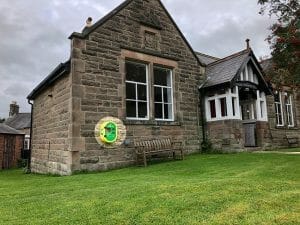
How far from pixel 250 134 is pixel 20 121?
33.3 m

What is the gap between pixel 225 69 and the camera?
48.5 ft

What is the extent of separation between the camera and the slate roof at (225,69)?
45.5 feet

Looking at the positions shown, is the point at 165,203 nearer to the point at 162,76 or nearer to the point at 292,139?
the point at 162,76

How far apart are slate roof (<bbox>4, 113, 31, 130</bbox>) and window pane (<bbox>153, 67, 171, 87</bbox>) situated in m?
28.6

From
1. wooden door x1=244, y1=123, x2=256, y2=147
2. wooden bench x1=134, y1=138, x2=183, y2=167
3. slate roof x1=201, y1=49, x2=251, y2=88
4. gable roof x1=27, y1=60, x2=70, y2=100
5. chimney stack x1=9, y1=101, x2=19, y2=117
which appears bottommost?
wooden bench x1=134, y1=138, x2=183, y2=167

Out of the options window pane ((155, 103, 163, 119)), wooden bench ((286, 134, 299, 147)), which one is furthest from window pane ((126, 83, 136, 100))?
wooden bench ((286, 134, 299, 147))

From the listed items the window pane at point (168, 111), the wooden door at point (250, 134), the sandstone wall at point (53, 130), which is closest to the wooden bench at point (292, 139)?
the wooden door at point (250, 134)

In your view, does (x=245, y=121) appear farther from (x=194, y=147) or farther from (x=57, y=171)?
(x=57, y=171)

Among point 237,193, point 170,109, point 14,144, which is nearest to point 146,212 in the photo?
point 237,193

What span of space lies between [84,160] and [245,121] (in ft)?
30.6

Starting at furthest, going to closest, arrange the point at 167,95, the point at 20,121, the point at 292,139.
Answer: the point at 20,121 < the point at 292,139 < the point at 167,95

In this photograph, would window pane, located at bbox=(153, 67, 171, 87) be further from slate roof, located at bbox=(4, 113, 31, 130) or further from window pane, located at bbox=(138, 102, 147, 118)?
slate roof, located at bbox=(4, 113, 31, 130)

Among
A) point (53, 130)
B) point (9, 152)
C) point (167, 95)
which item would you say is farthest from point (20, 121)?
point (167, 95)

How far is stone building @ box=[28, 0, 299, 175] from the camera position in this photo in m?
10.6
